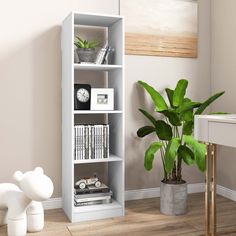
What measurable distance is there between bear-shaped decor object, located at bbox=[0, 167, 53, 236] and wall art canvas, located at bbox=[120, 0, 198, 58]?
1.43 meters

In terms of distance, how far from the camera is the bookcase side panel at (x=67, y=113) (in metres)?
2.41

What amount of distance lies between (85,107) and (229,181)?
→ 155 cm

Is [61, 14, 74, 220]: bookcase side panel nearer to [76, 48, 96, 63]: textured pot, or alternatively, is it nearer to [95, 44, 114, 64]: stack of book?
[76, 48, 96, 63]: textured pot

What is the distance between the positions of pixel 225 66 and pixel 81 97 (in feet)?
4.75

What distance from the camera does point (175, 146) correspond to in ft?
7.90

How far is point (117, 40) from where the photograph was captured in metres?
2.62

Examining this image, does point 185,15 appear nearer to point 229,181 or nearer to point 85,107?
point 85,107

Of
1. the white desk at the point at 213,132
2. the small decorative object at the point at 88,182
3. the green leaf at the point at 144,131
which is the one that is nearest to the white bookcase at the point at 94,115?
the small decorative object at the point at 88,182

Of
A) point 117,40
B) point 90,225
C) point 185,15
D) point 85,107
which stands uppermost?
point 185,15

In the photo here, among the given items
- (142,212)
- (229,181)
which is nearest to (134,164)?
(142,212)

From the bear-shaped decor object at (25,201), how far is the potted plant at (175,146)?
2.74ft

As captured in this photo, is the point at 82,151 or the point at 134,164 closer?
the point at 82,151

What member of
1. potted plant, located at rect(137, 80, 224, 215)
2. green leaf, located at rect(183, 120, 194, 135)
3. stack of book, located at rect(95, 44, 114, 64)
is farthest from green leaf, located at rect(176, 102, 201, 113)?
stack of book, located at rect(95, 44, 114, 64)

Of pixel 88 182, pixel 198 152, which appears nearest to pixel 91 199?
pixel 88 182
